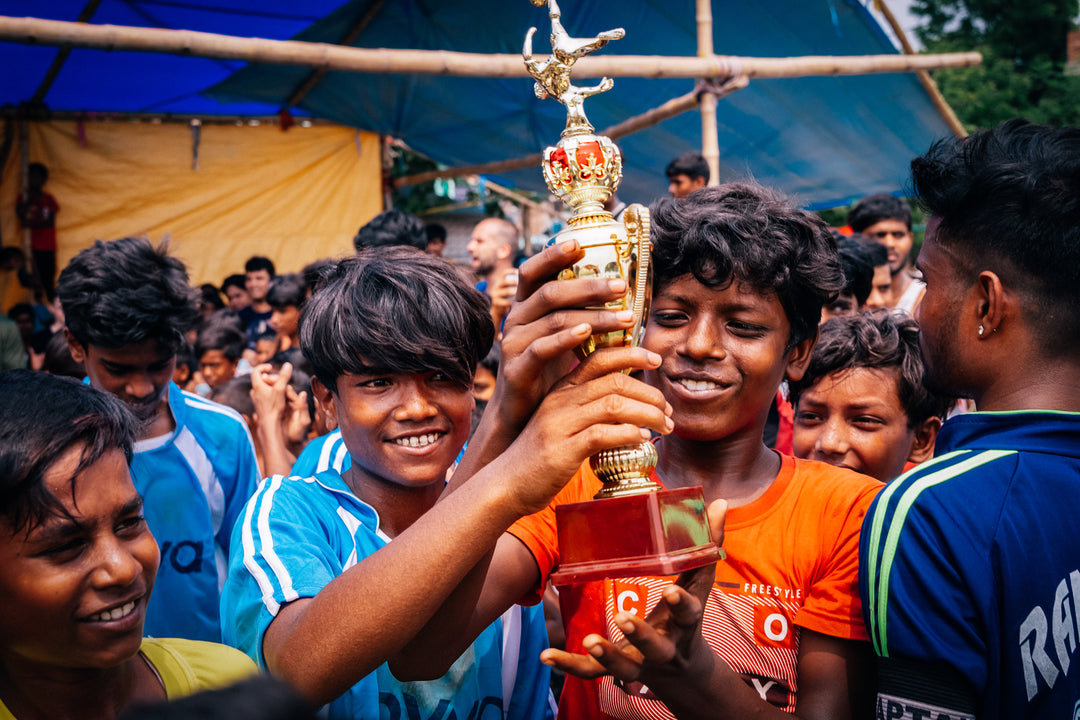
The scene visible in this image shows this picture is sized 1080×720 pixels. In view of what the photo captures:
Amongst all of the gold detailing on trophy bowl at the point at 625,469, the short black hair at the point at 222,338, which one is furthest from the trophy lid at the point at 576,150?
the short black hair at the point at 222,338

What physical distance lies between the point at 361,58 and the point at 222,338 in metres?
2.23

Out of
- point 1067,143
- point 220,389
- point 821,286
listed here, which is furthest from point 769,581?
point 220,389

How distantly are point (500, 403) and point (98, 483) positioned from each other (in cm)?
82

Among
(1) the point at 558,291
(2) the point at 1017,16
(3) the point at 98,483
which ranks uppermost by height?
(2) the point at 1017,16

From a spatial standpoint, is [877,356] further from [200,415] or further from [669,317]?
[200,415]

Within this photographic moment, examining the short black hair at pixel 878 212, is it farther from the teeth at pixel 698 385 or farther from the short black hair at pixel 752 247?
the teeth at pixel 698 385

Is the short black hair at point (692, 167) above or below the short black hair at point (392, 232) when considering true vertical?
above

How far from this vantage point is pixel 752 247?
192 cm

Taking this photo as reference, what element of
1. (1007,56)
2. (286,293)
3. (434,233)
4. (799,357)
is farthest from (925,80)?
(1007,56)

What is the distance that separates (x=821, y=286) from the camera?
204 cm

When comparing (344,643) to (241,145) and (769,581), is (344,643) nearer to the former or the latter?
(769,581)

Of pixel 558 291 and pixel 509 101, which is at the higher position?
pixel 509 101

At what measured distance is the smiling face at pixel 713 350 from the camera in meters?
1.91

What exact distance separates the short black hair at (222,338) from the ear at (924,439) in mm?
4664
